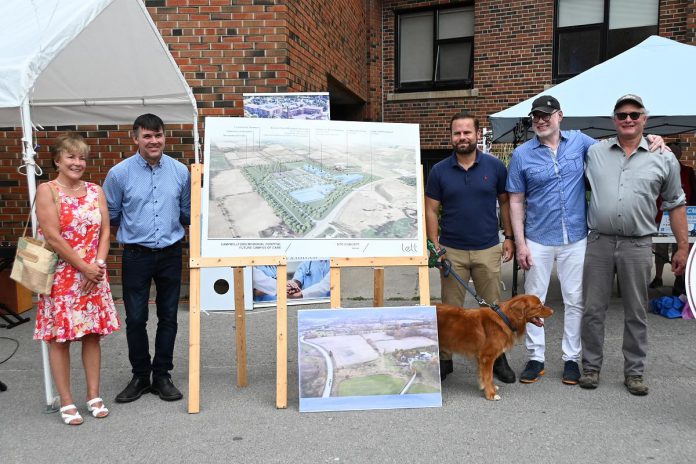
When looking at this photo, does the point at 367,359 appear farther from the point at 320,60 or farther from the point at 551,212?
the point at 320,60

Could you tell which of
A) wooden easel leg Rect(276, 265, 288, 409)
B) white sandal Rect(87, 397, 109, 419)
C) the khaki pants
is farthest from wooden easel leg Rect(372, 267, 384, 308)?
white sandal Rect(87, 397, 109, 419)

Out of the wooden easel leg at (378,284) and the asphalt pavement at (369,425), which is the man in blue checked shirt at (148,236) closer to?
the asphalt pavement at (369,425)

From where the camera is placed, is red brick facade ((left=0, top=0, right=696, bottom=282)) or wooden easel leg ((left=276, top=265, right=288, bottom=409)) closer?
wooden easel leg ((left=276, top=265, right=288, bottom=409))

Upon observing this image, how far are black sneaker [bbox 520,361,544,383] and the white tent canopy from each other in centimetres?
345

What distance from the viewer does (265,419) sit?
3457 mm

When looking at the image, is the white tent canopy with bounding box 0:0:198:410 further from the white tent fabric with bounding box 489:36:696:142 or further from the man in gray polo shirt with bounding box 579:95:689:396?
the white tent fabric with bounding box 489:36:696:142

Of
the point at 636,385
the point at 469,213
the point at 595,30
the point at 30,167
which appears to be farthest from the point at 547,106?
the point at 595,30

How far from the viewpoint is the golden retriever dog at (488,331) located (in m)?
3.69

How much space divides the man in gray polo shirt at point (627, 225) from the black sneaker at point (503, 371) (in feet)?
1.67

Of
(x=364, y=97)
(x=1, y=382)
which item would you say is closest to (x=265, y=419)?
(x=1, y=382)

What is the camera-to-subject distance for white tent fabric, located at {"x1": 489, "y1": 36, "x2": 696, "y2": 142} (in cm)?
568

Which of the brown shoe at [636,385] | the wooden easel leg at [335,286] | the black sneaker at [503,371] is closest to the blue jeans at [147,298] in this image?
the wooden easel leg at [335,286]

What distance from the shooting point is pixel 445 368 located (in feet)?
13.4

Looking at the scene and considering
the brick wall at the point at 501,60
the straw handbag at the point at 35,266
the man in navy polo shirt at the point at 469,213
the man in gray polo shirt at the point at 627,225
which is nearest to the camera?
the straw handbag at the point at 35,266
